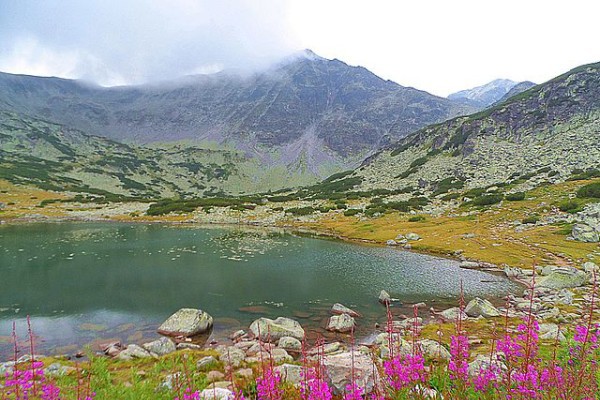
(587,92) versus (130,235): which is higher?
(587,92)

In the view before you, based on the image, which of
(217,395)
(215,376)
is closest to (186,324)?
(215,376)

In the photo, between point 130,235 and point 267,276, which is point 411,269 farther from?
point 130,235

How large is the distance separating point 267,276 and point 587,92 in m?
114

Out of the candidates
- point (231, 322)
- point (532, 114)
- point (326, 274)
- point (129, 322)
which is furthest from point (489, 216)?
point (532, 114)

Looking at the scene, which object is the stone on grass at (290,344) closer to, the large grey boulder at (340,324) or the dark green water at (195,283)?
the large grey boulder at (340,324)

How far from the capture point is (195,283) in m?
26.9

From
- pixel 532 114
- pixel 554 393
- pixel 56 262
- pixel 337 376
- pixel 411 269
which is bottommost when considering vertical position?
pixel 411 269

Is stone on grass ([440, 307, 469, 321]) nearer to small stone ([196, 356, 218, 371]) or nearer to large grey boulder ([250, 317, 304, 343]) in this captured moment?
large grey boulder ([250, 317, 304, 343])

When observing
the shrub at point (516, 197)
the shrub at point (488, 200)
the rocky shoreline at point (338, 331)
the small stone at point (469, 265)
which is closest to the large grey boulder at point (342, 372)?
the rocky shoreline at point (338, 331)

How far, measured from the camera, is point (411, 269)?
3222cm

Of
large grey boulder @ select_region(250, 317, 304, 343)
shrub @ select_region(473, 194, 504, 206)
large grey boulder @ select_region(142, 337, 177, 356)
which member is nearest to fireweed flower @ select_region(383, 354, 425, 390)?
large grey boulder @ select_region(250, 317, 304, 343)

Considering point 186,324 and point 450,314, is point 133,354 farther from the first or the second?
point 450,314

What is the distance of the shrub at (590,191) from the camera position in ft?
153

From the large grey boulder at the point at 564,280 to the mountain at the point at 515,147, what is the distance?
142ft
